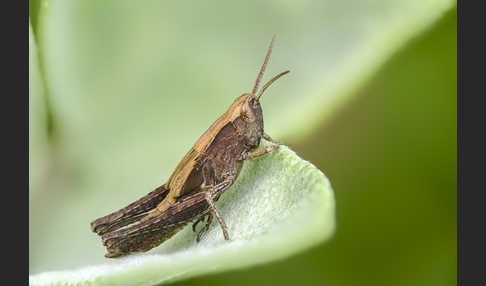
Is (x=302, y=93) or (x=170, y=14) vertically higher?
(x=170, y=14)

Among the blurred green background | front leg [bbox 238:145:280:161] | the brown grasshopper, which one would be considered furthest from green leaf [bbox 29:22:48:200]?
front leg [bbox 238:145:280:161]

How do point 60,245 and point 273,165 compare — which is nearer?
point 273,165

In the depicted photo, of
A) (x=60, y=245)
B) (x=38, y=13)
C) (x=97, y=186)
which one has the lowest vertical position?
(x=60, y=245)

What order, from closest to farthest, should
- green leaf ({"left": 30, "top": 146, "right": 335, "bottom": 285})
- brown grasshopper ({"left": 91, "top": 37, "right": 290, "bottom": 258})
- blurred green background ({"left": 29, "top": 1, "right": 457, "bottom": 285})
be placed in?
green leaf ({"left": 30, "top": 146, "right": 335, "bottom": 285})
blurred green background ({"left": 29, "top": 1, "right": 457, "bottom": 285})
brown grasshopper ({"left": 91, "top": 37, "right": 290, "bottom": 258})

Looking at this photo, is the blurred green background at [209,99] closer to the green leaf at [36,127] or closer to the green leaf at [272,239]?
the green leaf at [36,127]

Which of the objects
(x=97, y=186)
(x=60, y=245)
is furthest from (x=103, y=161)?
(x=60, y=245)

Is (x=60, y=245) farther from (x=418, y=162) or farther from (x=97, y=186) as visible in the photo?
(x=418, y=162)

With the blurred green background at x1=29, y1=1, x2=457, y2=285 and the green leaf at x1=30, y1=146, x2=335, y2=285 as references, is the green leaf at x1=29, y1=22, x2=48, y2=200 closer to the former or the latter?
the blurred green background at x1=29, y1=1, x2=457, y2=285

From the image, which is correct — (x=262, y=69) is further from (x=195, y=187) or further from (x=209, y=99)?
(x=195, y=187)
